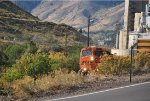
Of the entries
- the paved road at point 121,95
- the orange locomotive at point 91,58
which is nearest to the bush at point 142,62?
the orange locomotive at point 91,58

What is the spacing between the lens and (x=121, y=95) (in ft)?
50.9

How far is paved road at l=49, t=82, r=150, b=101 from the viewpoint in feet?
48.8

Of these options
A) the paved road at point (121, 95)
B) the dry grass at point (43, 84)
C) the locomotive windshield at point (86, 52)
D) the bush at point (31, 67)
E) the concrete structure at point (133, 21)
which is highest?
the concrete structure at point (133, 21)

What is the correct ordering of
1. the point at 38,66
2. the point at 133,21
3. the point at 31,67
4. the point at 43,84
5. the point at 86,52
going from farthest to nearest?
the point at 133,21 → the point at 86,52 → the point at 38,66 → the point at 31,67 → the point at 43,84

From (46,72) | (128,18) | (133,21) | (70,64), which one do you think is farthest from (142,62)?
(133,21)

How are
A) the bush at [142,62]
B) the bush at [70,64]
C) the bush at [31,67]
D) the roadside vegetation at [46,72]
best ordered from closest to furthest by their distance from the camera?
the roadside vegetation at [46,72] → the bush at [31,67] → the bush at [142,62] → the bush at [70,64]

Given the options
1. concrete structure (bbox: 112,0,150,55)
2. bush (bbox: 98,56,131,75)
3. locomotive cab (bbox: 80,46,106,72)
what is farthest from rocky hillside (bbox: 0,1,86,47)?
bush (bbox: 98,56,131,75)

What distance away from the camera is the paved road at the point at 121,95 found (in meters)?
14.9

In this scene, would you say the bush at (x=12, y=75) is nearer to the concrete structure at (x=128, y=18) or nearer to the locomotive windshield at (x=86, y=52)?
the locomotive windshield at (x=86, y=52)

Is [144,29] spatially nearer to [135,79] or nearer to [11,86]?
[135,79]

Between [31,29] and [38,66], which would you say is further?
[31,29]

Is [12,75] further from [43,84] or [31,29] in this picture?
[31,29]

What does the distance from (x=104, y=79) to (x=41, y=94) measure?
4863 millimetres

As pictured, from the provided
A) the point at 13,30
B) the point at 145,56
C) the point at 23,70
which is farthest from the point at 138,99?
the point at 13,30
